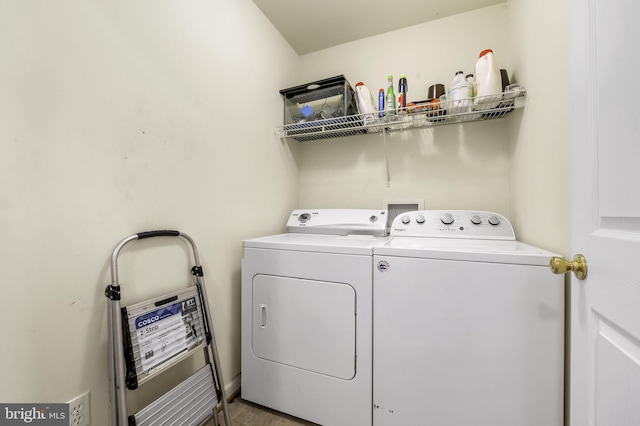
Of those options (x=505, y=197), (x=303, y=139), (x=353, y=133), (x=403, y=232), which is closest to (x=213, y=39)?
(x=303, y=139)

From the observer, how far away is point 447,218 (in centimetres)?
150

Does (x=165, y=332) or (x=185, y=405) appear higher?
(x=165, y=332)

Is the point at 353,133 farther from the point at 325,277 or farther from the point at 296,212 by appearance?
the point at 325,277

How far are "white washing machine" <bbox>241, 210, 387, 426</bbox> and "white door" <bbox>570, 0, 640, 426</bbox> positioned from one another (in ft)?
2.27

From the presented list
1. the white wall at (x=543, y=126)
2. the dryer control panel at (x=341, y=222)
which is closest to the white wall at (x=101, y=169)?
the dryer control panel at (x=341, y=222)

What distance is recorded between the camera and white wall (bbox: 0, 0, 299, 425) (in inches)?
29.0

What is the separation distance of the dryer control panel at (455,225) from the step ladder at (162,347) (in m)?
1.22

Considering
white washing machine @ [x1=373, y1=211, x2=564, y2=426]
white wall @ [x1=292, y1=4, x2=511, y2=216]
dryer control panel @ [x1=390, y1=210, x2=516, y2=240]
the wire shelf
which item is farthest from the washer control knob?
the wire shelf

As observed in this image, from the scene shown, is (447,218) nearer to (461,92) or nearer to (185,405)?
(461,92)

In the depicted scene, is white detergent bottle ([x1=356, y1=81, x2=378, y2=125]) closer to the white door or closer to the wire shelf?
the wire shelf

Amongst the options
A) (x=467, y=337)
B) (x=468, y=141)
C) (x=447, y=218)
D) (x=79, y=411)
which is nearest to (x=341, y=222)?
(x=447, y=218)

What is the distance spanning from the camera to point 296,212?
1.97 metres
